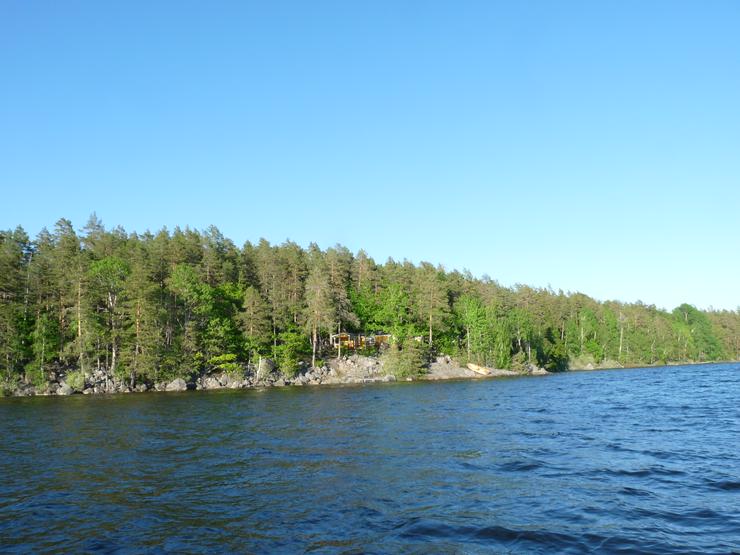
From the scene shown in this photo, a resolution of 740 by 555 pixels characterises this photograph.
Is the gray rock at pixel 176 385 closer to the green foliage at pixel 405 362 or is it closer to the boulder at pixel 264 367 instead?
the boulder at pixel 264 367

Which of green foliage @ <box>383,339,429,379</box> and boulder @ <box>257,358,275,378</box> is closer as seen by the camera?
boulder @ <box>257,358,275,378</box>

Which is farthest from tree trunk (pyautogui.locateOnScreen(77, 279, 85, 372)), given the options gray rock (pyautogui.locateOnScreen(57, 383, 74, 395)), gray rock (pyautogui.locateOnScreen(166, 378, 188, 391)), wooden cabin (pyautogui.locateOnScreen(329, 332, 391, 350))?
wooden cabin (pyautogui.locateOnScreen(329, 332, 391, 350))

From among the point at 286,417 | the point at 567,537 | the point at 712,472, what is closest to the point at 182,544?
the point at 567,537

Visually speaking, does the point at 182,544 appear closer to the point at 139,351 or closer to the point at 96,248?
the point at 139,351

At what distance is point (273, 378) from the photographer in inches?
3086

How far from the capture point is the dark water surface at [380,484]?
1279cm

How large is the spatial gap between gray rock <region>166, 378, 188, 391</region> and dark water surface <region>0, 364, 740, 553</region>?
119ft

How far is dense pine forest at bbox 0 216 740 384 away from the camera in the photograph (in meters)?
68.9

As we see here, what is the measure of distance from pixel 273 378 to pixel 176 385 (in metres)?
14.4

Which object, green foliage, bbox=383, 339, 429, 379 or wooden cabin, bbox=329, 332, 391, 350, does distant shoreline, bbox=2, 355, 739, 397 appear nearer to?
green foliage, bbox=383, 339, 429, 379

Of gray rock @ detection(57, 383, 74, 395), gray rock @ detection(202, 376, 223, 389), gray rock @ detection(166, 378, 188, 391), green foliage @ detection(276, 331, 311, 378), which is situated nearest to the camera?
gray rock @ detection(57, 383, 74, 395)

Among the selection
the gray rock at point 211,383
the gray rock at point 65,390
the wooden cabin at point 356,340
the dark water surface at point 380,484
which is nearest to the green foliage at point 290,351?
the wooden cabin at point 356,340

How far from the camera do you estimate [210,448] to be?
82.6 ft

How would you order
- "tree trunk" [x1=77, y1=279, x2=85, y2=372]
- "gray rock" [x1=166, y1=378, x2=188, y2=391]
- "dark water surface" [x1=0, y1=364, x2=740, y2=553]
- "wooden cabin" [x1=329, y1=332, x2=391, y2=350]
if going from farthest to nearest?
"wooden cabin" [x1=329, y1=332, x2=391, y2=350] < "gray rock" [x1=166, y1=378, x2=188, y2=391] < "tree trunk" [x1=77, y1=279, x2=85, y2=372] < "dark water surface" [x1=0, y1=364, x2=740, y2=553]
